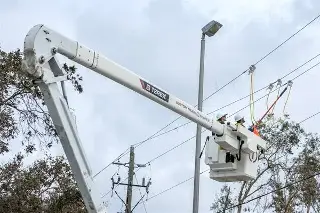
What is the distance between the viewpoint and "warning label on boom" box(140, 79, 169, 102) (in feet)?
24.6

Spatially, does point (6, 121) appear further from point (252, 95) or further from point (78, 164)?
point (78, 164)

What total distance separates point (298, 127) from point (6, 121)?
21217 mm

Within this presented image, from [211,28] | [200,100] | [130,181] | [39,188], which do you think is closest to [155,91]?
[200,100]

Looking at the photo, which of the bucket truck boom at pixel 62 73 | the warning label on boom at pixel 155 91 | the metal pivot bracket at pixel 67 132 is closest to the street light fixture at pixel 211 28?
the warning label on boom at pixel 155 91

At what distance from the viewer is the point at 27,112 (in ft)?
46.0

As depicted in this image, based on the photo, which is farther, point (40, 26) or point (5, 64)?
point (5, 64)

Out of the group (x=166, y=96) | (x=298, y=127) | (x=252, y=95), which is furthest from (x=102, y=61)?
(x=298, y=127)

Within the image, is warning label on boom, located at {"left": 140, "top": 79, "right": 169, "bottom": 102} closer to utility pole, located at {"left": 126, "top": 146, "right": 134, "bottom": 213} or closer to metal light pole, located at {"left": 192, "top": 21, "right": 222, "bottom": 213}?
metal light pole, located at {"left": 192, "top": 21, "right": 222, "bottom": 213}

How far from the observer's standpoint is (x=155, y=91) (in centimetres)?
768

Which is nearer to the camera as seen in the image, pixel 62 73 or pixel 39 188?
pixel 62 73

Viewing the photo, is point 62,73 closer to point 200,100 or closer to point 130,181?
point 200,100

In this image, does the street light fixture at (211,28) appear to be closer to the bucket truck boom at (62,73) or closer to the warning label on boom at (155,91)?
the warning label on boom at (155,91)

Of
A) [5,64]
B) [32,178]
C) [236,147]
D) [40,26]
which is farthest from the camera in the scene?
[32,178]

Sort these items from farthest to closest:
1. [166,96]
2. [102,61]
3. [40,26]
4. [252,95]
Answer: [252,95], [166,96], [102,61], [40,26]
